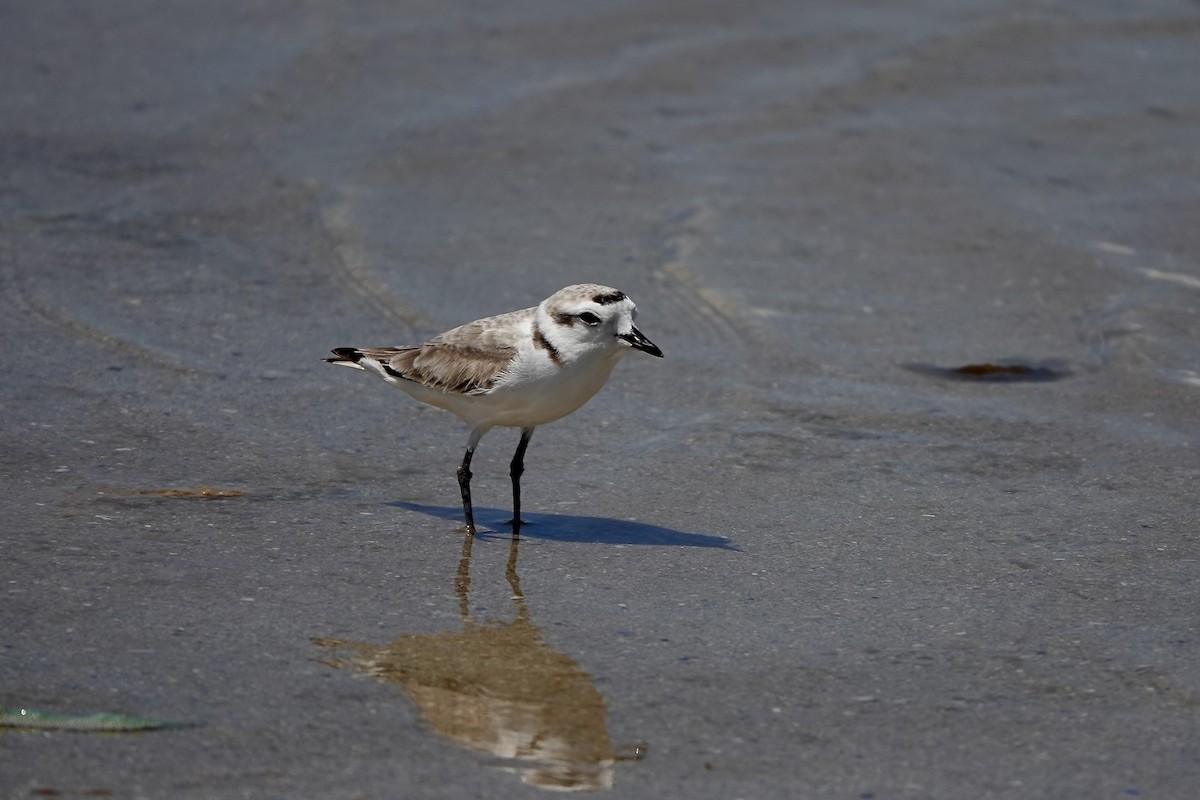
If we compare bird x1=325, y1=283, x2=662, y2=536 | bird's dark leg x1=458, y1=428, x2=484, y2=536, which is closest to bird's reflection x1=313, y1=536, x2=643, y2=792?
bird's dark leg x1=458, y1=428, x2=484, y2=536

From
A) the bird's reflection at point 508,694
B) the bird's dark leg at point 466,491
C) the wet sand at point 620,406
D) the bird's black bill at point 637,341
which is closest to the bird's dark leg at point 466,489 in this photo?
the bird's dark leg at point 466,491

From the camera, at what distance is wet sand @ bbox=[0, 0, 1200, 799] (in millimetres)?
5270

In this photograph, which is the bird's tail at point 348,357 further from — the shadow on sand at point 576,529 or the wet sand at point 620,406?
the shadow on sand at point 576,529

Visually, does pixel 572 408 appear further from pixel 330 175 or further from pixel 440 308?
pixel 330 175

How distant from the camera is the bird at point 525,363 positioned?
268 inches

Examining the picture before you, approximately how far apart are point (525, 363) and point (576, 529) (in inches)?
32.1

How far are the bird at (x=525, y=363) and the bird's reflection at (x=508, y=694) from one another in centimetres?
110

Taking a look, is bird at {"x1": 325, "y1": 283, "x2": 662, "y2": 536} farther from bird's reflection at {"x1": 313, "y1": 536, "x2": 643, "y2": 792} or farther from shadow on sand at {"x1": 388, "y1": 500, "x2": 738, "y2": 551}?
bird's reflection at {"x1": 313, "y1": 536, "x2": 643, "y2": 792}

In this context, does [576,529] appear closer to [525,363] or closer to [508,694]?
[525,363]

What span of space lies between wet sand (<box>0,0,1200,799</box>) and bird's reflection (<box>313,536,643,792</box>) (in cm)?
2

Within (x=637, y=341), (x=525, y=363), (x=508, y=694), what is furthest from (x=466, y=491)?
(x=508, y=694)

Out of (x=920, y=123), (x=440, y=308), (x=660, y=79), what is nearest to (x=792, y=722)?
(x=440, y=308)

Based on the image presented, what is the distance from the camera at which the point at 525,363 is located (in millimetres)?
6922

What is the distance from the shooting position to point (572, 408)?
278 inches
